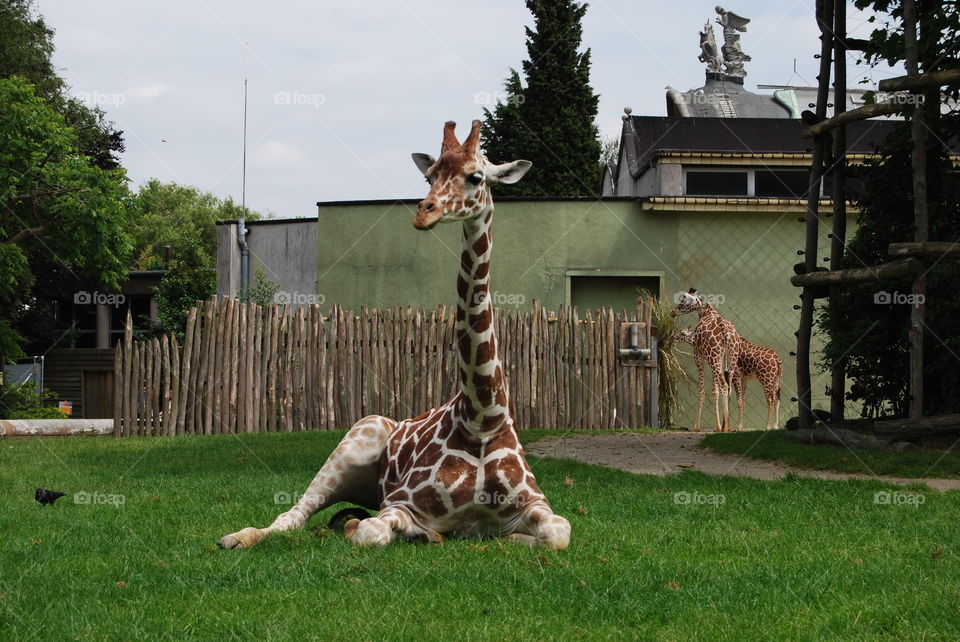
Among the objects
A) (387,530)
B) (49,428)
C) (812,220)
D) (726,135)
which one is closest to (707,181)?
(726,135)

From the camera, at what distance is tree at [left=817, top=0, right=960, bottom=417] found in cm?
1144

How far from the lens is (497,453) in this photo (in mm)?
5629

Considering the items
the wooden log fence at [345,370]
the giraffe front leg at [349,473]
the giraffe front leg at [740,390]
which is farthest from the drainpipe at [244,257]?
the giraffe front leg at [349,473]

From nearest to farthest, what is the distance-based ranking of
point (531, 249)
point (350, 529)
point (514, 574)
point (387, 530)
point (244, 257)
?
point (514, 574)
point (387, 530)
point (350, 529)
point (531, 249)
point (244, 257)

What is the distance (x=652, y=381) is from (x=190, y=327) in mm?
7403

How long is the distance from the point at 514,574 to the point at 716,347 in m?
12.7

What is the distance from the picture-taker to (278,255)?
21.8m

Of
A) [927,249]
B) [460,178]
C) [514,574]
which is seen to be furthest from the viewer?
[927,249]

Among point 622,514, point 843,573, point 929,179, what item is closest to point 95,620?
point 843,573

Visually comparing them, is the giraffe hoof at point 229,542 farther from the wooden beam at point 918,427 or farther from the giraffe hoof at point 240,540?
the wooden beam at point 918,427

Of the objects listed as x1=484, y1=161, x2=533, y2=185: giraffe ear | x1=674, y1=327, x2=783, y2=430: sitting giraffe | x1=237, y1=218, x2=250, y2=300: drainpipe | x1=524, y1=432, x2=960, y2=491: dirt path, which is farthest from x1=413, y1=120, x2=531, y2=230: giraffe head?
x1=237, y1=218, x2=250, y2=300: drainpipe

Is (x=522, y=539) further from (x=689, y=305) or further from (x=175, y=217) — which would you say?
(x=175, y=217)

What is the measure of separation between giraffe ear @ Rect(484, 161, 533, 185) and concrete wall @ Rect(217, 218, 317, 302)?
52.1 feet

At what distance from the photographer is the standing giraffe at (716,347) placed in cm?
1686
